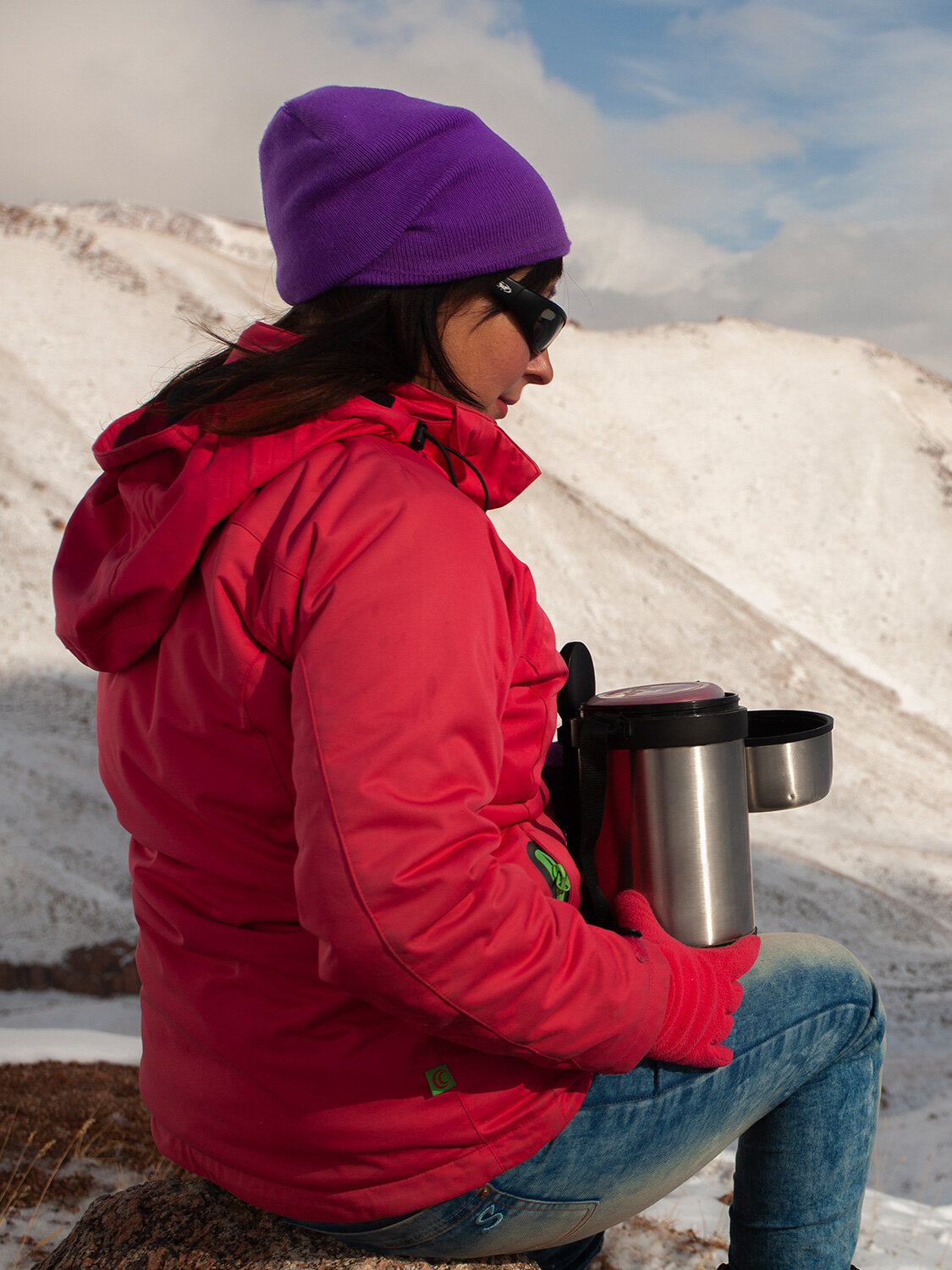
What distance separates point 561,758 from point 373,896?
1098mm

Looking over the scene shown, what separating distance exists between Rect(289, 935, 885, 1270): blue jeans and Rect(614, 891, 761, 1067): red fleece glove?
58 millimetres

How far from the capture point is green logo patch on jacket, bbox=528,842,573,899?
1722 mm

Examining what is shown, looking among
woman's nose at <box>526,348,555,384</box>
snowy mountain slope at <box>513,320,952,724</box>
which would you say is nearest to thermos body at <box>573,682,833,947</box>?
woman's nose at <box>526,348,555,384</box>

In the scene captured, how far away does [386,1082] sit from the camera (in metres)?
1.50

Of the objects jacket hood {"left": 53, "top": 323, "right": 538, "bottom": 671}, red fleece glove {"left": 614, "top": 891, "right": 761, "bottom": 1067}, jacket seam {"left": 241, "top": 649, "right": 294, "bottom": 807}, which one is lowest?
red fleece glove {"left": 614, "top": 891, "right": 761, "bottom": 1067}

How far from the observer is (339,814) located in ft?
4.17

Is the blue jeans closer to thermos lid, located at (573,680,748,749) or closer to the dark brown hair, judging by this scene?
thermos lid, located at (573,680,748,749)

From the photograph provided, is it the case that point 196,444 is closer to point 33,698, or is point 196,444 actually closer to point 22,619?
point 33,698

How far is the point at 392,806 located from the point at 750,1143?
1290mm

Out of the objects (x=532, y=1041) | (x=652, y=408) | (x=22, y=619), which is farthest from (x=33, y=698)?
(x=652, y=408)

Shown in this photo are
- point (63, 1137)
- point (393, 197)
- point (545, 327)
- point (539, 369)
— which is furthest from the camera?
point (63, 1137)

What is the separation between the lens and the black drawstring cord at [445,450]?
5.28 ft

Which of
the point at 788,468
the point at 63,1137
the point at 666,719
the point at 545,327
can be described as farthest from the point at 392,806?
the point at 788,468

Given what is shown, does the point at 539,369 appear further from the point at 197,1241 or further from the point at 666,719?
the point at 197,1241
